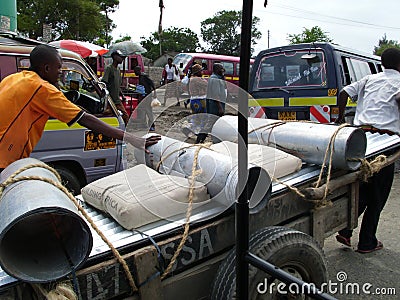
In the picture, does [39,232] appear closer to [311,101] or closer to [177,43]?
[311,101]

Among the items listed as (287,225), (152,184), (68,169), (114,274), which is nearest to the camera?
(114,274)

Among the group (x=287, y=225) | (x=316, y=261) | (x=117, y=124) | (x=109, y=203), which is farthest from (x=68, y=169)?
(x=316, y=261)

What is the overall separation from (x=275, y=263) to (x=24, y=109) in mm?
1853

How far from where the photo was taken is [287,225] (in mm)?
2510

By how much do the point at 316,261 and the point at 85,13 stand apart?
29.0 m

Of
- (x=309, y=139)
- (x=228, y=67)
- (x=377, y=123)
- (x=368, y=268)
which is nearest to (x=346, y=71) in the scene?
(x=377, y=123)

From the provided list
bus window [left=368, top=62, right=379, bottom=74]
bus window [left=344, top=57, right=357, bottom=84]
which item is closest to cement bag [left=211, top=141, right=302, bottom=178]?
bus window [left=344, top=57, right=357, bottom=84]

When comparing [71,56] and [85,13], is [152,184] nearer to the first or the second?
[71,56]

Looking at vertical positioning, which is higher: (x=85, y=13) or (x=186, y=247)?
(x=85, y=13)

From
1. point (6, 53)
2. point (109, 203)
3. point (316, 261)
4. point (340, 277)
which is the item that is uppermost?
point (6, 53)

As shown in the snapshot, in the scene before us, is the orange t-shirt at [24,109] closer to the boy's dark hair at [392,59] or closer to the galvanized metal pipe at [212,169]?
the galvanized metal pipe at [212,169]

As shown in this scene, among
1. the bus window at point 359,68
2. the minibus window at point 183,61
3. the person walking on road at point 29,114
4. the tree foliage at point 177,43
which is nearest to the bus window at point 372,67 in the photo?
the bus window at point 359,68

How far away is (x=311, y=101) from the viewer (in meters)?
5.84

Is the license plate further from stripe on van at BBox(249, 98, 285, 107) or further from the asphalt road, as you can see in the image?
the asphalt road
